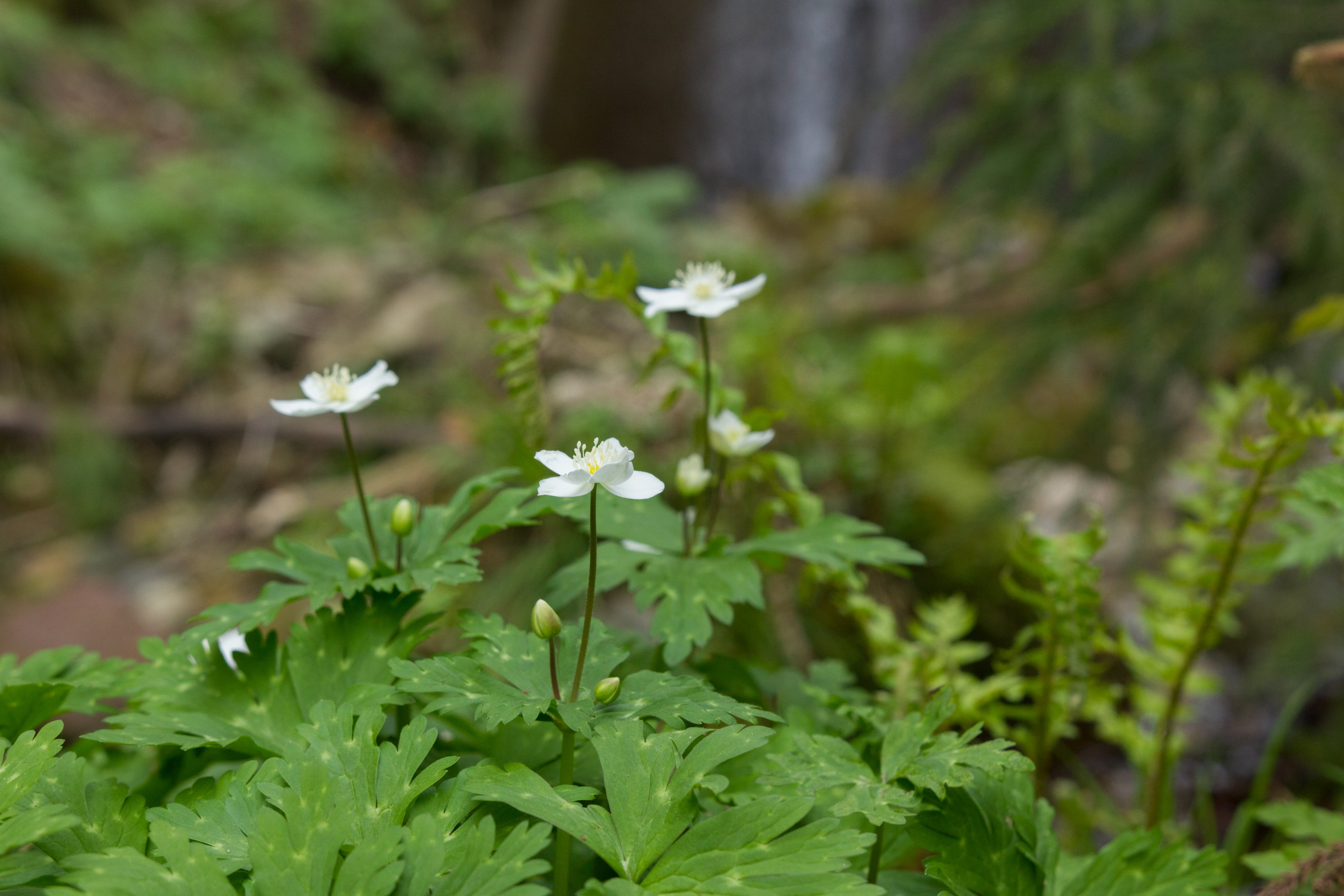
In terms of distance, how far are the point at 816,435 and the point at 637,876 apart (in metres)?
2.11

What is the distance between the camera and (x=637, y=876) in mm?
672

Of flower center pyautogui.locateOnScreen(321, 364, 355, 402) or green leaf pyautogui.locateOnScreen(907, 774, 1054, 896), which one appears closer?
green leaf pyautogui.locateOnScreen(907, 774, 1054, 896)

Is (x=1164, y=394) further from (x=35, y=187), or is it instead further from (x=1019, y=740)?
(x=35, y=187)

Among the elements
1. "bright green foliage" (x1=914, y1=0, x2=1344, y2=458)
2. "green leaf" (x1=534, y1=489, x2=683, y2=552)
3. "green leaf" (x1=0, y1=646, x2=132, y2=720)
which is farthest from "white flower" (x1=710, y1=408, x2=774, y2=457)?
"bright green foliage" (x1=914, y1=0, x2=1344, y2=458)

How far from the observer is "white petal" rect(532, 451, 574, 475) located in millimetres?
781

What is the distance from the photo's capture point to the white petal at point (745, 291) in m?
1.00

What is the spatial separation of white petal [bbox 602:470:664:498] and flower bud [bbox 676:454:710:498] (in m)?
0.20

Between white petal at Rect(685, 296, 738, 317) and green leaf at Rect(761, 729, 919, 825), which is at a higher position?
white petal at Rect(685, 296, 738, 317)

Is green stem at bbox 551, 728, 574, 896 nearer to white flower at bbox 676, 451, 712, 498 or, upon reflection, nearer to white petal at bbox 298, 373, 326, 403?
white flower at bbox 676, 451, 712, 498

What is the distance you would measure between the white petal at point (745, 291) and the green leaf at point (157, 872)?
73cm

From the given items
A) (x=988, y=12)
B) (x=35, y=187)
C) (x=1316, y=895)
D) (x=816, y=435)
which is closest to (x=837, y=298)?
(x=816, y=435)

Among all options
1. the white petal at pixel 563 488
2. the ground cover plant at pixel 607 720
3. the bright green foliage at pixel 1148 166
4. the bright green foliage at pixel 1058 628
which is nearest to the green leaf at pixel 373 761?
the ground cover plant at pixel 607 720

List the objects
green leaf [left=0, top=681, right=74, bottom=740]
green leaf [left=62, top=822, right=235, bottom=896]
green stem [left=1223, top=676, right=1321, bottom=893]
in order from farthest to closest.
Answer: green stem [left=1223, top=676, right=1321, bottom=893]
green leaf [left=0, top=681, right=74, bottom=740]
green leaf [left=62, top=822, right=235, bottom=896]

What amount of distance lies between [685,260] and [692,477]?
330 cm
